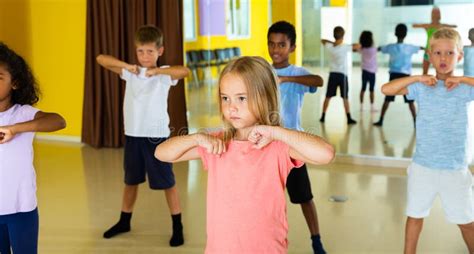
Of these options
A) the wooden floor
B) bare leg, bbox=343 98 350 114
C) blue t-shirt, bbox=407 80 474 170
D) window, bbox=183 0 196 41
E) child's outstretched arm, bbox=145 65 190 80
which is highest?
window, bbox=183 0 196 41

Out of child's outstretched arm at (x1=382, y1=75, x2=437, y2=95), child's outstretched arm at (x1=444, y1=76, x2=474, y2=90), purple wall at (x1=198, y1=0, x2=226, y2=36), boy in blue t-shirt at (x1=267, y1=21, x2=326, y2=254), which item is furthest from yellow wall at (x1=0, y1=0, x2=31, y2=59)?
child's outstretched arm at (x1=444, y1=76, x2=474, y2=90)

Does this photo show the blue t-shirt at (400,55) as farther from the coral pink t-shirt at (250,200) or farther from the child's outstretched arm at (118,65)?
the coral pink t-shirt at (250,200)

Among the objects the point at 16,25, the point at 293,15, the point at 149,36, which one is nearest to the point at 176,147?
the point at 149,36

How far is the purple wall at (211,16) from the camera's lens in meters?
6.36

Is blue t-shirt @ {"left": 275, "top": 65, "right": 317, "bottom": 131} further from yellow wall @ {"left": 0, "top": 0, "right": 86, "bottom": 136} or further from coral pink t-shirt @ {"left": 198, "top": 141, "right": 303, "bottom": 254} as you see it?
yellow wall @ {"left": 0, "top": 0, "right": 86, "bottom": 136}

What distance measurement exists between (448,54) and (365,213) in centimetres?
155

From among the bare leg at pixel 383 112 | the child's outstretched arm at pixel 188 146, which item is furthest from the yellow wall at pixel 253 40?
the child's outstretched arm at pixel 188 146

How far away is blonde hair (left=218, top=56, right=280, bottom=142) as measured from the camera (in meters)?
1.63

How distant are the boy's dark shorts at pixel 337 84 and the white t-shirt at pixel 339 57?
0.07 m

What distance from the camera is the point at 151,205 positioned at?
4.05m

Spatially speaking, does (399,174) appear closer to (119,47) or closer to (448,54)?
(448,54)

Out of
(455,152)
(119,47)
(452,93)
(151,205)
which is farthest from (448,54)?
(119,47)

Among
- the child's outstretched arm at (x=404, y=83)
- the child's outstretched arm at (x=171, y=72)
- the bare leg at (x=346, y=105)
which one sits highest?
the child's outstretched arm at (x=171, y=72)

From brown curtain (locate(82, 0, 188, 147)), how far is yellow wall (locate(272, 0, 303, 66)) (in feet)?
3.45
